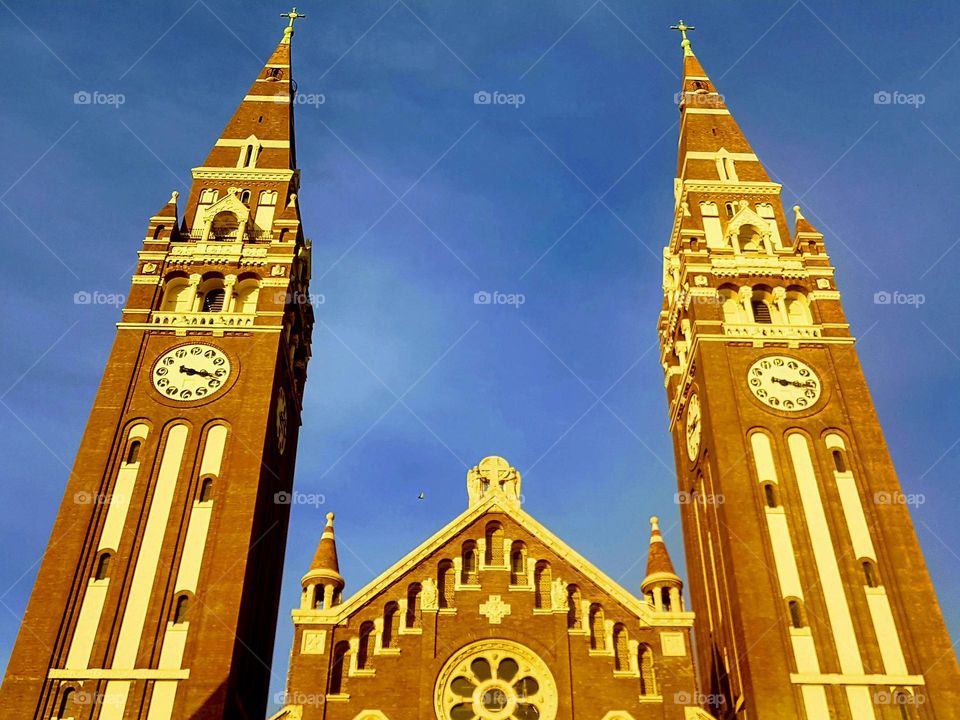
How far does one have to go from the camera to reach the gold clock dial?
39.8m

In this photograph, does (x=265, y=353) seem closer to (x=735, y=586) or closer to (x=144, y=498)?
(x=144, y=498)

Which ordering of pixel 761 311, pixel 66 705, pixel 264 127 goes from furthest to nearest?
1. pixel 264 127
2. pixel 761 311
3. pixel 66 705

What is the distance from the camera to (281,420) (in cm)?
4062

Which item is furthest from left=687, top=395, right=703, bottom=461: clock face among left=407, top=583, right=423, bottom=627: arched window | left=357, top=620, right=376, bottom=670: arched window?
left=357, top=620, right=376, bottom=670: arched window

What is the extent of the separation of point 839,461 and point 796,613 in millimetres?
6555

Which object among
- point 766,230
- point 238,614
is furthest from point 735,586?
point 766,230

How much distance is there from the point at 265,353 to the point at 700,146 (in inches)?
943

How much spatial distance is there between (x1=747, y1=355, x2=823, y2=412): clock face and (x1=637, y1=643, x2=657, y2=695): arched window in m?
11.3

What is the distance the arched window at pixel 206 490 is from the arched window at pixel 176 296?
813 cm

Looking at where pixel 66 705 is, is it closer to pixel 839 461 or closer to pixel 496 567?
pixel 496 567

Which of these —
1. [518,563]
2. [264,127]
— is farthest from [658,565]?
[264,127]

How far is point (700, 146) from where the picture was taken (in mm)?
49531

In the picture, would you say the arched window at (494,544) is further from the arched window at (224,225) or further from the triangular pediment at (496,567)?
the arched window at (224,225)

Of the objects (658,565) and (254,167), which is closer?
(658,565)
